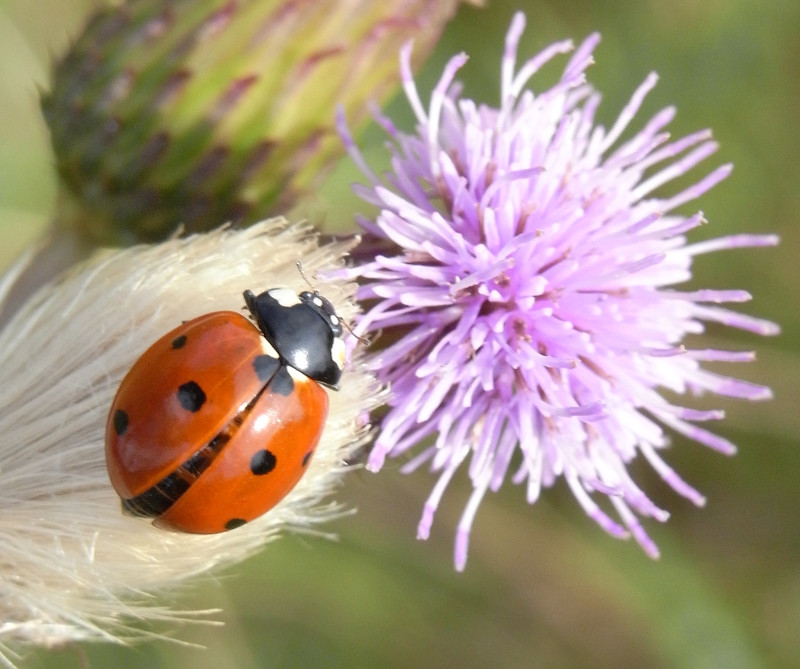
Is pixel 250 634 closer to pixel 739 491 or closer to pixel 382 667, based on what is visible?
pixel 382 667

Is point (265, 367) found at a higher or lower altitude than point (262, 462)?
higher

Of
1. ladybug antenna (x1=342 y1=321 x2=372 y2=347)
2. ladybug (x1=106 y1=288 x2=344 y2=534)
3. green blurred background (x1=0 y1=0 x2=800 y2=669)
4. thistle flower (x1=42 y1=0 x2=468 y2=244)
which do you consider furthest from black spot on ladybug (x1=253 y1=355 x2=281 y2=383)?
green blurred background (x1=0 y1=0 x2=800 y2=669)

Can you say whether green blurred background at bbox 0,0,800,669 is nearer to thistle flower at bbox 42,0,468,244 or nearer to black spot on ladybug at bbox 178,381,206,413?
thistle flower at bbox 42,0,468,244

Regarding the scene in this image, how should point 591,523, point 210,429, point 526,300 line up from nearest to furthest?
point 210,429
point 526,300
point 591,523

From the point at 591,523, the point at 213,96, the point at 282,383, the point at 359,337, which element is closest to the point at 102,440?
the point at 282,383

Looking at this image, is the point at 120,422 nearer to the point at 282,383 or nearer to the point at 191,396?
the point at 191,396

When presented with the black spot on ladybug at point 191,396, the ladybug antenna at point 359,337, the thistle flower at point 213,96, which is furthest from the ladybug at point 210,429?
the thistle flower at point 213,96

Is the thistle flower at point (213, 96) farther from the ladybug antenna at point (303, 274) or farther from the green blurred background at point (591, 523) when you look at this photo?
the green blurred background at point (591, 523)
